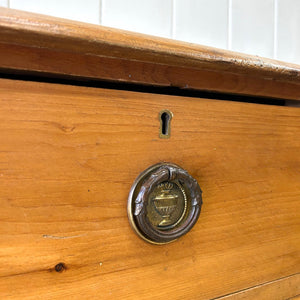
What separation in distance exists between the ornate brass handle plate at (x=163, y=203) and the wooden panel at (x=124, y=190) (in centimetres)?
1

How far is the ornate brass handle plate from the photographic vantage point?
0.37m

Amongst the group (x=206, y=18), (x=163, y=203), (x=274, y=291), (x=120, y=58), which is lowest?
(x=274, y=291)

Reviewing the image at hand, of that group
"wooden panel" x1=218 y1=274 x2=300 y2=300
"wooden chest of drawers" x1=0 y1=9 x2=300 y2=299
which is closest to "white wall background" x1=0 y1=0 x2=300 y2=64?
"wooden chest of drawers" x1=0 y1=9 x2=300 y2=299

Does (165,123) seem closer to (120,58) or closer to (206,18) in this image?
(120,58)

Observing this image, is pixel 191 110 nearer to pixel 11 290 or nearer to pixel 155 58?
pixel 155 58

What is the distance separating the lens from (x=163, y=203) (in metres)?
0.39

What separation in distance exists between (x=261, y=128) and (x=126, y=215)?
0.74 feet

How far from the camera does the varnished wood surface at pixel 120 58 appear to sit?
0.28 m

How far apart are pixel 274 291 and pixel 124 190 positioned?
0.29 meters

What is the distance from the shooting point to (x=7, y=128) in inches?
12.2

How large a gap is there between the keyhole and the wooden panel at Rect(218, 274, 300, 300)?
0.76 ft

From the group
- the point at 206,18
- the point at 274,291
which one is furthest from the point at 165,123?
the point at 206,18

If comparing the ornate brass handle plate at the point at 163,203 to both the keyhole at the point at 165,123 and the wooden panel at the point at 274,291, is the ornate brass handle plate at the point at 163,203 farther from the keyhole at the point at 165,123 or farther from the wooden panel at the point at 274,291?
the wooden panel at the point at 274,291

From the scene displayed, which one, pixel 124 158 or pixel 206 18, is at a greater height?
pixel 206 18
